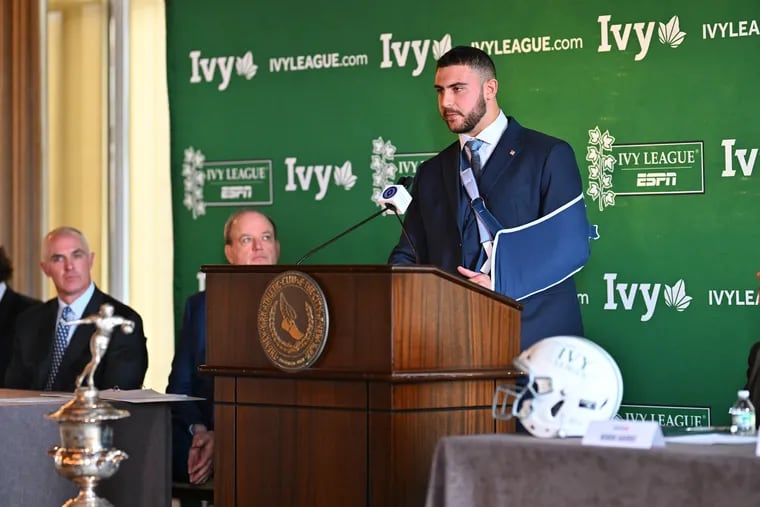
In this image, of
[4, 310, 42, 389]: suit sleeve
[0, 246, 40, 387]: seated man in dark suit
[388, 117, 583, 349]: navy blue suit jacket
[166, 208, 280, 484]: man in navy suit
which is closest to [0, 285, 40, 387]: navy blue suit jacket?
[0, 246, 40, 387]: seated man in dark suit

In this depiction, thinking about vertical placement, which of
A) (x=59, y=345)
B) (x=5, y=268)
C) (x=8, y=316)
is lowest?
(x=59, y=345)

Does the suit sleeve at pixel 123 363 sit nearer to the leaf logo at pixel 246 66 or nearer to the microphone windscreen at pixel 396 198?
the leaf logo at pixel 246 66

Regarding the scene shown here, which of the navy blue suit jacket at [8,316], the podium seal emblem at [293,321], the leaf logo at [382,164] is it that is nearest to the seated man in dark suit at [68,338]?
the navy blue suit jacket at [8,316]

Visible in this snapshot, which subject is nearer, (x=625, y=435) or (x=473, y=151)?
(x=625, y=435)

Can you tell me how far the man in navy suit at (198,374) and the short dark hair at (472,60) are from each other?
1.52 meters

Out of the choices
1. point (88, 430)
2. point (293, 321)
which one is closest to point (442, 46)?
point (293, 321)

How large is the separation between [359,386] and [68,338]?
2708mm

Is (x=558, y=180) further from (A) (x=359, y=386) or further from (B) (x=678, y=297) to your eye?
(A) (x=359, y=386)

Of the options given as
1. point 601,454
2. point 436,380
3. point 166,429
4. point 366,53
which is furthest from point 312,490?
point 366,53

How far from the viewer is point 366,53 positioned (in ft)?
21.4

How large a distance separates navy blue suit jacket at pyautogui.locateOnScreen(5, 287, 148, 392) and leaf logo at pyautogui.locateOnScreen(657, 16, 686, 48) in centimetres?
257

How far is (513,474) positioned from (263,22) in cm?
420

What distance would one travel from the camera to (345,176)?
6.55 metres

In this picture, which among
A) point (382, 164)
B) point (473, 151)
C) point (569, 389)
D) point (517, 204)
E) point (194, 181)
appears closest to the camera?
point (569, 389)
